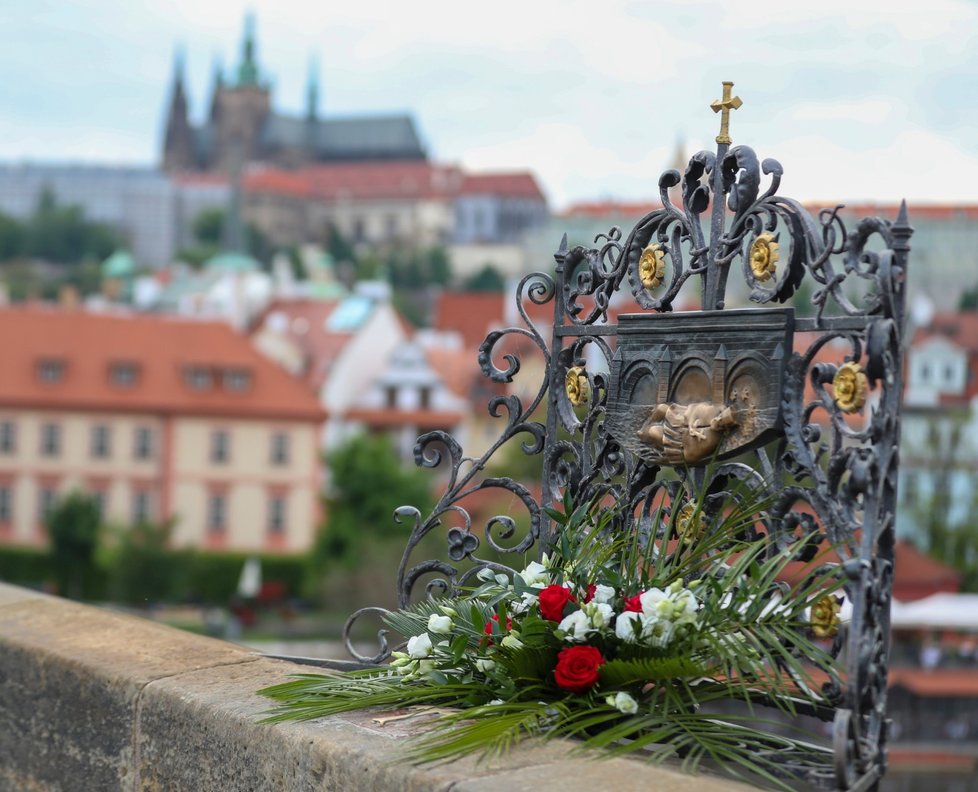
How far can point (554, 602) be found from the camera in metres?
2.78

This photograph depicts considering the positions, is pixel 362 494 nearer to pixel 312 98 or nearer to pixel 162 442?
pixel 162 442

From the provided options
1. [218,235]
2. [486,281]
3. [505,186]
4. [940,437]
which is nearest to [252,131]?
[218,235]

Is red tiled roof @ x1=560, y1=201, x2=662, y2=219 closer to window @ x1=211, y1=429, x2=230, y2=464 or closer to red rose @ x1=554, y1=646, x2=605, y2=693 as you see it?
window @ x1=211, y1=429, x2=230, y2=464

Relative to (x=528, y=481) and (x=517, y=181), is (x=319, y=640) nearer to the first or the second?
(x=528, y=481)

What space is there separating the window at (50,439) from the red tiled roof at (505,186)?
78.7 m

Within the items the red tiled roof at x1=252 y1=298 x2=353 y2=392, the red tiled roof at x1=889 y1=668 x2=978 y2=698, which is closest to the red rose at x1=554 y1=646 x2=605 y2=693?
the red tiled roof at x1=889 y1=668 x2=978 y2=698

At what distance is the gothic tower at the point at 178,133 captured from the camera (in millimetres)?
143000

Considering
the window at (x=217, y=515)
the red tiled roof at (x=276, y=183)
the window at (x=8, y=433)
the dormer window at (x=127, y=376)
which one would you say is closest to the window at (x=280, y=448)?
the window at (x=217, y=515)

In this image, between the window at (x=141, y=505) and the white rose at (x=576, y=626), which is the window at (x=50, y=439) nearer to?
the window at (x=141, y=505)

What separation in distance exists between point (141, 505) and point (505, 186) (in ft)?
262

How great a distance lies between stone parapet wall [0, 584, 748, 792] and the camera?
2416 millimetres

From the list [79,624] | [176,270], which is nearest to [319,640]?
[79,624]

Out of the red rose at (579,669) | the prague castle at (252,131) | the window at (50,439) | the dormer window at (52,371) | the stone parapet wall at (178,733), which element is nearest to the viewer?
the stone parapet wall at (178,733)

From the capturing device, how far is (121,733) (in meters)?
3.27
